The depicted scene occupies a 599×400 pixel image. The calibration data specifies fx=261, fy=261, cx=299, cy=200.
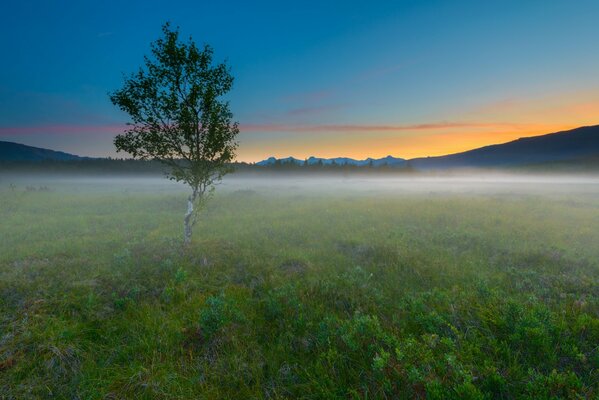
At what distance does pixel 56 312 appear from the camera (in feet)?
24.0

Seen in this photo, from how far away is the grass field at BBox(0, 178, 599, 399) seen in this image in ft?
15.5

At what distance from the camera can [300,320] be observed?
682cm

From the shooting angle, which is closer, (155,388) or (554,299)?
(155,388)

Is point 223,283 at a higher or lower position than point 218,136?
lower

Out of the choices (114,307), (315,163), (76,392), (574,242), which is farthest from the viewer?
(315,163)

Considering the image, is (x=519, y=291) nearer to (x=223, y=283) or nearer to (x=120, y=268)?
(x=223, y=283)

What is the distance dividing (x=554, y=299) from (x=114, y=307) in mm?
13535

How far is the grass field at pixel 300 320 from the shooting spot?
15.5 feet

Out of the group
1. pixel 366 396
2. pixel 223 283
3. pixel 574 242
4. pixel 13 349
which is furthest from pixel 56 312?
pixel 574 242

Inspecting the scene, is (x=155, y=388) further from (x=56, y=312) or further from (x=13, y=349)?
(x=56, y=312)

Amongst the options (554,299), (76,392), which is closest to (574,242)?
(554,299)

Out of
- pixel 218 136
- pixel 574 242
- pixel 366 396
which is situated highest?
pixel 218 136

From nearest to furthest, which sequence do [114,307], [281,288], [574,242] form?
[114,307] → [281,288] → [574,242]

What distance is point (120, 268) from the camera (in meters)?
11.1
